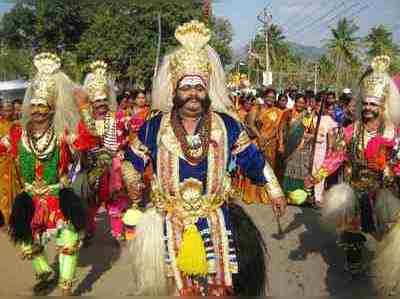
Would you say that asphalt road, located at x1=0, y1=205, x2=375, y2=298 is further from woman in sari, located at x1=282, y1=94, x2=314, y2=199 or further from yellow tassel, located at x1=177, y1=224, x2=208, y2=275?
woman in sari, located at x1=282, y1=94, x2=314, y2=199

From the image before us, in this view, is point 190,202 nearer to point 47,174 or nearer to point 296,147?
point 47,174

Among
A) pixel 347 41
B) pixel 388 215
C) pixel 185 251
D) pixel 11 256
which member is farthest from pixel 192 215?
pixel 347 41

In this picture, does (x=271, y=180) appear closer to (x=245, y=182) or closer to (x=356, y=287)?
(x=356, y=287)

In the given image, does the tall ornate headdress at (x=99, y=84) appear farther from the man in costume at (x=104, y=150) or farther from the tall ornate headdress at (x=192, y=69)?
the tall ornate headdress at (x=192, y=69)

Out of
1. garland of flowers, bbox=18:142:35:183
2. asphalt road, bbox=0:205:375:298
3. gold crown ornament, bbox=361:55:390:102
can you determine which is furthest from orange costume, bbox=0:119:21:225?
gold crown ornament, bbox=361:55:390:102

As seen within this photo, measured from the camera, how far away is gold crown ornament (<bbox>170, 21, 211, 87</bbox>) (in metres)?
3.98

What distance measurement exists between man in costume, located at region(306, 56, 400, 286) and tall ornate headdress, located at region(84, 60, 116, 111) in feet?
9.60

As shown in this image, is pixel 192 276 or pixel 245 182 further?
pixel 245 182

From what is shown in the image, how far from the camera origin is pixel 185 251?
12.6 ft

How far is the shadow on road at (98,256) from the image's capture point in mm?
6041

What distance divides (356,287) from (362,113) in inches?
64.9

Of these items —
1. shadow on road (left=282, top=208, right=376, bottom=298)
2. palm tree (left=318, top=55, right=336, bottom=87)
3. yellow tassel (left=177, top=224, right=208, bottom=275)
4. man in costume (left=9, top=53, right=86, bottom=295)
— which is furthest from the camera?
palm tree (left=318, top=55, right=336, bottom=87)

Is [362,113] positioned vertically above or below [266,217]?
above

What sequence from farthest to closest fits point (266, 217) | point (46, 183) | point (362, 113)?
1. point (266, 217)
2. point (362, 113)
3. point (46, 183)
